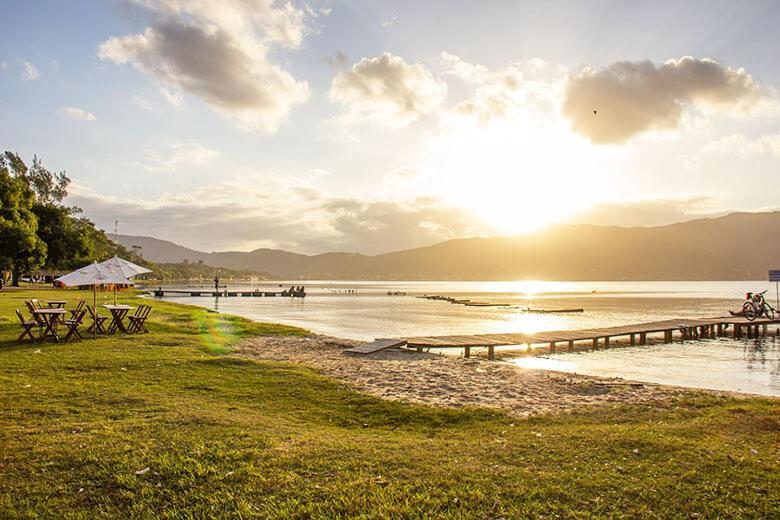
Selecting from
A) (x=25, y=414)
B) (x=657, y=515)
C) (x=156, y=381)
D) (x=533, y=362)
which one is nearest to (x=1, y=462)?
(x=25, y=414)

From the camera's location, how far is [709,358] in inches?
994

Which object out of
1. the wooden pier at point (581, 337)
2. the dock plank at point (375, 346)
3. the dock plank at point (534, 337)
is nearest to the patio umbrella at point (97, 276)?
the dock plank at point (375, 346)

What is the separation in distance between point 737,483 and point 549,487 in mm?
2496

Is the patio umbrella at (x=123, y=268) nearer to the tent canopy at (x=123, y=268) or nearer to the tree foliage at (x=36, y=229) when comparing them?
the tent canopy at (x=123, y=268)

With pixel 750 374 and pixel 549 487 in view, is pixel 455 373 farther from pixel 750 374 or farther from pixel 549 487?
pixel 750 374

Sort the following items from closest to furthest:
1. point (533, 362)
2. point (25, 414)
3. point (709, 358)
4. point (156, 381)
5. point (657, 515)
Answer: point (657, 515) → point (25, 414) → point (156, 381) → point (533, 362) → point (709, 358)

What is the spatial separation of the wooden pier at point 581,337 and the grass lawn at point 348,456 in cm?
1138

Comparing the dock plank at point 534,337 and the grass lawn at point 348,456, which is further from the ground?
the grass lawn at point 348,456

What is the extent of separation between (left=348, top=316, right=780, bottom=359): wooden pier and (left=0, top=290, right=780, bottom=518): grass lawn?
37.3 ft

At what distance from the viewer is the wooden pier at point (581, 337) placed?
23.8 metres

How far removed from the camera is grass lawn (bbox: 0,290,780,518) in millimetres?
5238

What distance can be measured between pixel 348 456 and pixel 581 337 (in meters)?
25.1

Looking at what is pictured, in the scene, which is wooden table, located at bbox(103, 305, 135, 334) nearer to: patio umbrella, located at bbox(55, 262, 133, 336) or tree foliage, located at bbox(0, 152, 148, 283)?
patio umbrella, located at bbox(55, 262, 133, 336)

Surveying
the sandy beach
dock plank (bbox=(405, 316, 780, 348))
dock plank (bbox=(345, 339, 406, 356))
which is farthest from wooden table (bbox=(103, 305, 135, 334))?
dock plank (bbox=(405, 316, 780, 348))
